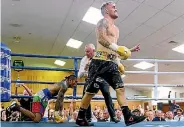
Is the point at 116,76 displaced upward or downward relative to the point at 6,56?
downward

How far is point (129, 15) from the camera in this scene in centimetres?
838

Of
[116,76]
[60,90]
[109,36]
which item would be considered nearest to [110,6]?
[109,36]

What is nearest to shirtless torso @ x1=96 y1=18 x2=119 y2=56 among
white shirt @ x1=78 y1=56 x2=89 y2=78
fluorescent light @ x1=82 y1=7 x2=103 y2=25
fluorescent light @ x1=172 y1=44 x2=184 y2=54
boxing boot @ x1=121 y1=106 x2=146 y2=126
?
boxing boot @ x1=121 y1=106 x2=146 y2=126

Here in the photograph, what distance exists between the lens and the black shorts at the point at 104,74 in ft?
10.8

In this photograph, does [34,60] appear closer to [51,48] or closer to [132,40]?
[51,48]

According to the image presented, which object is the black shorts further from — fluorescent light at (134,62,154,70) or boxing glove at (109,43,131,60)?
fluorescent light at (134,62,154,70)

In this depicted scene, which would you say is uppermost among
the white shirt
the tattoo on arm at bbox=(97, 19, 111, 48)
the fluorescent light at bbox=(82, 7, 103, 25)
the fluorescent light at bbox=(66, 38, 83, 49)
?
the fluorescent light at bbox=(82, 7, 103, 25)

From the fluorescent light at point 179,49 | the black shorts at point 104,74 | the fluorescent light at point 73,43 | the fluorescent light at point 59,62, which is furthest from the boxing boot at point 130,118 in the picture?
the fluorescent light at point 59,62

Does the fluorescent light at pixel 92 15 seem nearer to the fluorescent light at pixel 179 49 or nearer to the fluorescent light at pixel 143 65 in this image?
the fluorescent light at pixel 179 49

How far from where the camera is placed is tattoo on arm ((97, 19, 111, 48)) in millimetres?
3253

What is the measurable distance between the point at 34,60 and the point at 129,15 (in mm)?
8707

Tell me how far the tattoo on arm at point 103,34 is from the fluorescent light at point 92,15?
515 centimetres

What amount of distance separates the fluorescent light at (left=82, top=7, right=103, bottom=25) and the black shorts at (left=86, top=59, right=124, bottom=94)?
519 centimetres

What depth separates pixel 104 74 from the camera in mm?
3355
